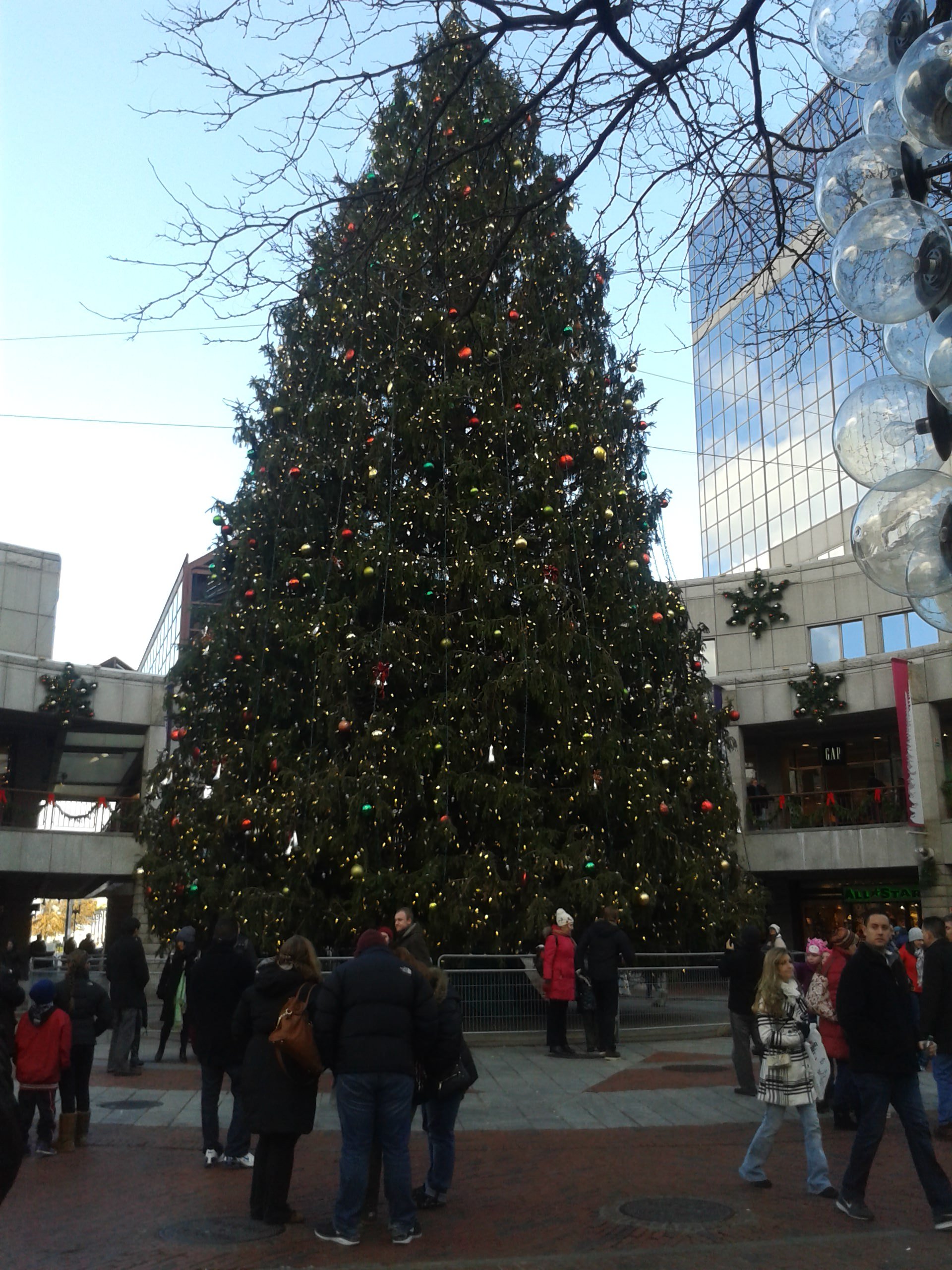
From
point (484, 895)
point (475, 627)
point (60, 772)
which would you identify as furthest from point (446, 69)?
point (60, 772)

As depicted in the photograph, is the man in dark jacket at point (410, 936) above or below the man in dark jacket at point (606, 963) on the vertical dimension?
above

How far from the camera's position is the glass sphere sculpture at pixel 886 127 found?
5566 mm

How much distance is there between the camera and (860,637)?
33.9 metres

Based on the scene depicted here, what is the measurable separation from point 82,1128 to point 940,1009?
687cm

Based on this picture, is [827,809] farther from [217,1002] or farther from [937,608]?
[937,608]

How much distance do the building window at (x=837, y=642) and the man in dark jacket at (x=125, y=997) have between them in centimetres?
2555

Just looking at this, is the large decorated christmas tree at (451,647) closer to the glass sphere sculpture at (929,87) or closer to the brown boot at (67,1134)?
the brown boot at (67,1134)

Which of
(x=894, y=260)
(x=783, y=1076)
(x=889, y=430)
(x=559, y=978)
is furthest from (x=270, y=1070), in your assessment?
(x=559, y=978)

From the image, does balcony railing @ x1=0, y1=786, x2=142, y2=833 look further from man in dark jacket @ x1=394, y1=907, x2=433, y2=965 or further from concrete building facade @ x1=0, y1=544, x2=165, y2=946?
man in dark jacket @ x1=394, y1=907, x2=433, y2=965

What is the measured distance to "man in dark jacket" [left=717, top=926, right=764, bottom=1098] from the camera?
35.4 ft

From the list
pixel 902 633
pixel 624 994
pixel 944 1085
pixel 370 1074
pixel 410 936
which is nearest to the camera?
pixel 370 1074

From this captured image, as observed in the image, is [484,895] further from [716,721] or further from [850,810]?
[850,810]

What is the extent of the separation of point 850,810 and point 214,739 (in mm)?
20668

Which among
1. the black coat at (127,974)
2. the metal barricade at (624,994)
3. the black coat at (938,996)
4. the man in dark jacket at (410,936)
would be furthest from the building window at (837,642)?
the man in dark jacket at (410,936)
